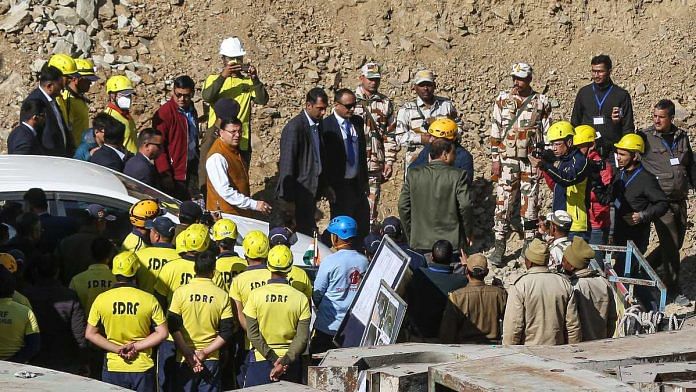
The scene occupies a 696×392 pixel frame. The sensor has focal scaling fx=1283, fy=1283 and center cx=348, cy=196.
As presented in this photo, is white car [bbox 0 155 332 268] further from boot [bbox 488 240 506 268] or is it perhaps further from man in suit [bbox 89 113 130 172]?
boot [bbox 488 240 506 268]

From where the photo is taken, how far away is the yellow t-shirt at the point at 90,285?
9.81 m

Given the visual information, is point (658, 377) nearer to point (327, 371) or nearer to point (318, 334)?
point (327, 371)

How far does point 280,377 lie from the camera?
974 centimetres

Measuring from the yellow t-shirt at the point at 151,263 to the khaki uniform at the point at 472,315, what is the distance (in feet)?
7.25

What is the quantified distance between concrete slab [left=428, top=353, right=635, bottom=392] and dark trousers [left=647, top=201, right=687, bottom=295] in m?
8.39

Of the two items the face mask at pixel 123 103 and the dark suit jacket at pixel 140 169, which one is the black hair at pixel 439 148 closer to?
the dark suit jacket at pixel 140 169

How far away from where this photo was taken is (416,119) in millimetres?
14969

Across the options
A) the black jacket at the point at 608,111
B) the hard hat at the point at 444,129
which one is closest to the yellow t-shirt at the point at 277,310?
the hard hat at the point at 444,129

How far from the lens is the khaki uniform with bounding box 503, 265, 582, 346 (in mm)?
9969

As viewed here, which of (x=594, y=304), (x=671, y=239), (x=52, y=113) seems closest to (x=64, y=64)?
(x=52, y=113)

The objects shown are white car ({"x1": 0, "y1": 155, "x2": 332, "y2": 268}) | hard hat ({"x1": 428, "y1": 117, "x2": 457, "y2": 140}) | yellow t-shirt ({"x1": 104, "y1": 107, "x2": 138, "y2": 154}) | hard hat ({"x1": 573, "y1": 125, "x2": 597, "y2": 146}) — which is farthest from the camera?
Result: yellow t-shirt ({"x1": 104, "y1": 107, "x2": 138, "y2": 154})

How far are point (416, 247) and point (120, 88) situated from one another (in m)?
3.99

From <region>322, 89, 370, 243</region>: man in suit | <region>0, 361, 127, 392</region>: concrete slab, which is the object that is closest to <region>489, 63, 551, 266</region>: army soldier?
<region>322, 89, 370, 243</region>: man in suit

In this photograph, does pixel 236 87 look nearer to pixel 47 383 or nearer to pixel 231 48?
pixel 231 48
